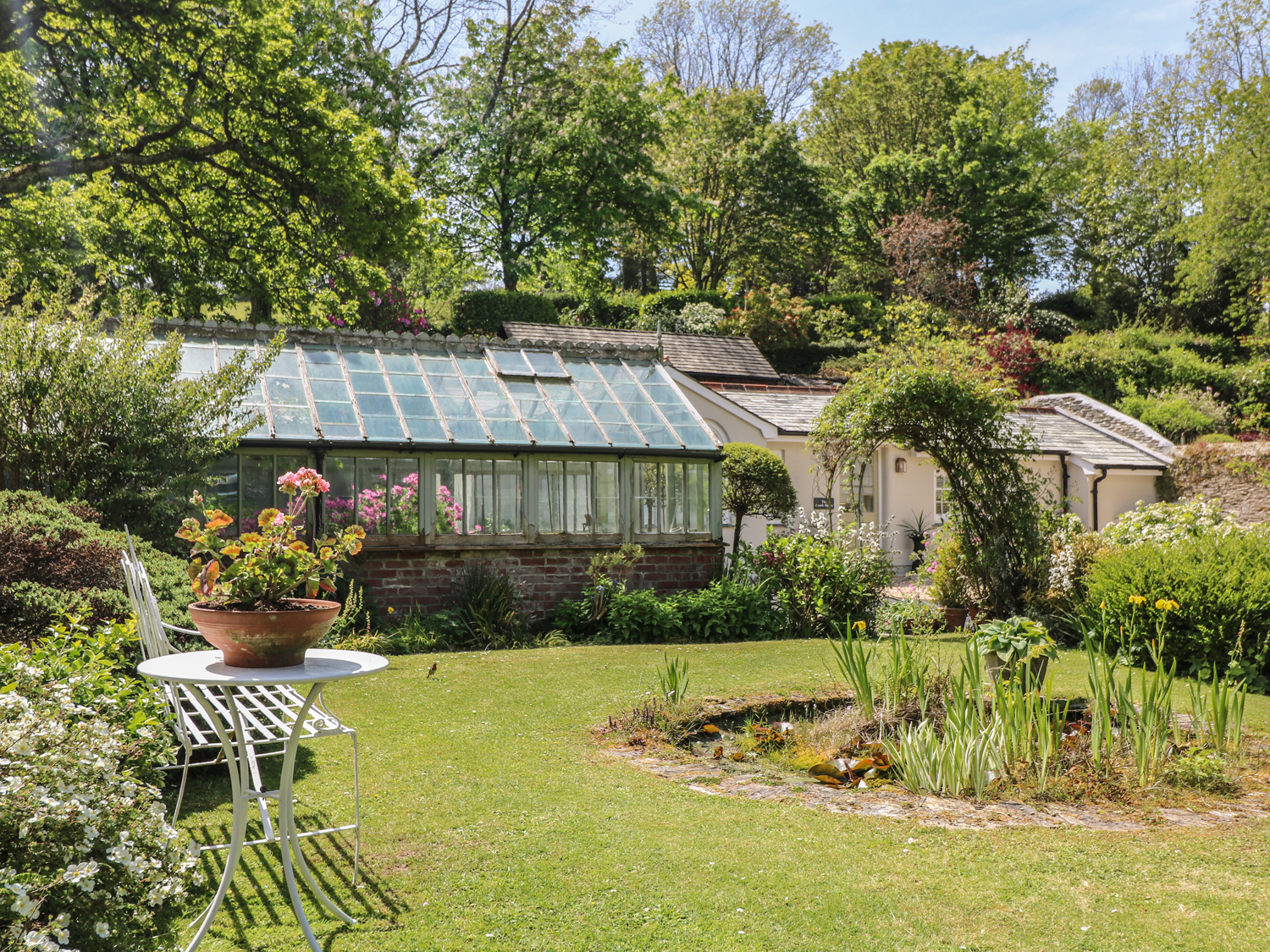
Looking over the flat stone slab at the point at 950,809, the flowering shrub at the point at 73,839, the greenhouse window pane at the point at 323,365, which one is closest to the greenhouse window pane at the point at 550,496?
the greenhouse window pane at the point at 323,365

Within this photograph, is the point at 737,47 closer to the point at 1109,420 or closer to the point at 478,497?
the point at 1109,420

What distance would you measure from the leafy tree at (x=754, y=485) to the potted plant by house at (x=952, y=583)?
2.52 metres

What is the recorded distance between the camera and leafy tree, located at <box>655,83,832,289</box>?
31.4 m

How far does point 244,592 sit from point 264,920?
126 cm

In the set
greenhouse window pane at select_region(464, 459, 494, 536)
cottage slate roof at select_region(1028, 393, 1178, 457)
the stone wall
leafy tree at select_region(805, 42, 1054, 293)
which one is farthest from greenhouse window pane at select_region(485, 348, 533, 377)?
leafy tree at select_region(805, 42, 1054, 293)

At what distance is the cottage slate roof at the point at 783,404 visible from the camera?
56.7 feet

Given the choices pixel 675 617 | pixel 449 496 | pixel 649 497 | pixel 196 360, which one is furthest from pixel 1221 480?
pixel 196 360

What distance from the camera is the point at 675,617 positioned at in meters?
11.2

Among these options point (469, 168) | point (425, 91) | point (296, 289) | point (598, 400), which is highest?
point (425, 91)

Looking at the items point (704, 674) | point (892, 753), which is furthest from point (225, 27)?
point (892, 753)

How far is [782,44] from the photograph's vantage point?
37594 millimetres

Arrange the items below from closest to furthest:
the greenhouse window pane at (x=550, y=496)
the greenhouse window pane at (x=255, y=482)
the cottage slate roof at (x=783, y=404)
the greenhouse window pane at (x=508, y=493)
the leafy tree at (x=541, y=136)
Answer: the greenhouse window pane at (x=255, y=482), the greenhouse window pane at (x=508, y=493), the greenhouse window pane at (x=550, y=496), the cottage slate roof at (x=783, y=404), the leafy tree at (x=541, y=136)

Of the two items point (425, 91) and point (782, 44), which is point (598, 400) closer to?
point (425, 91)

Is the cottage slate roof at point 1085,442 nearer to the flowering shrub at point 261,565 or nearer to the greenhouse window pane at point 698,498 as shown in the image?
the greenhouse window pane at point 698,498
